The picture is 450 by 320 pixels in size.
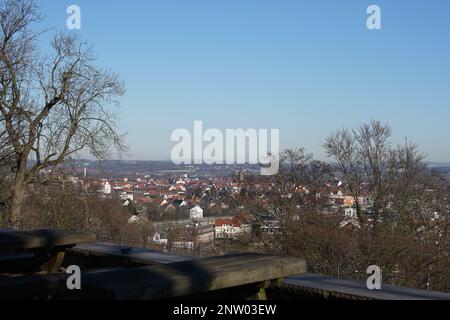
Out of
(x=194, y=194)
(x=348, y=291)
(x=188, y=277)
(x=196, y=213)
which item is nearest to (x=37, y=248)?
(x=188, y=277)

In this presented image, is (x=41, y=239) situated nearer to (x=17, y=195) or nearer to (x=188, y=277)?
(x=188, y=277)

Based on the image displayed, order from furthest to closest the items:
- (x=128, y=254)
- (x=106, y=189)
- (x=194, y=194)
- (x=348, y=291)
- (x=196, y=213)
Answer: (x=106, y=189), (x=196, y=213), (x=194, y=194), (x=128, y=254), (x=348, y=291)

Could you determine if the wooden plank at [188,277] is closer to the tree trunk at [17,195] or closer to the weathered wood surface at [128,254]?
the weathered wood surface at [128,254]

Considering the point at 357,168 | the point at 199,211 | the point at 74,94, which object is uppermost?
the point at 74,94

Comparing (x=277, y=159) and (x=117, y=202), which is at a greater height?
(x=277, y=159)
